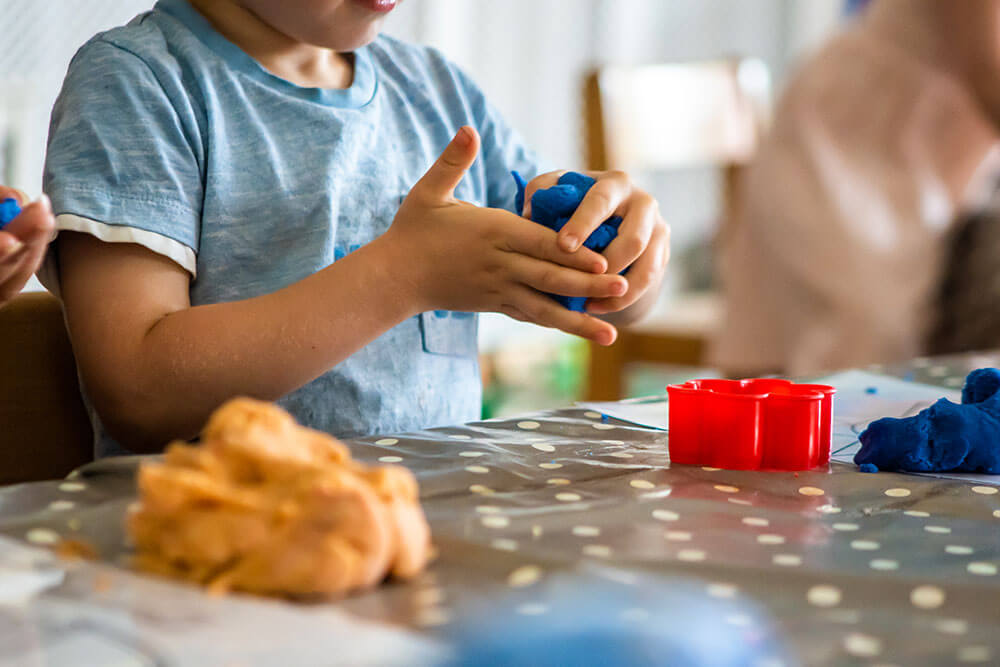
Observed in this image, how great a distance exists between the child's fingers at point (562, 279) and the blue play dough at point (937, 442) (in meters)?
0.16

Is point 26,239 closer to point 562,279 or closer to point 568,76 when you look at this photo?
point 562,279

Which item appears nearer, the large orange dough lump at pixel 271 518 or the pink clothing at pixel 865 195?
the large orange dough lump at pixel 271 518

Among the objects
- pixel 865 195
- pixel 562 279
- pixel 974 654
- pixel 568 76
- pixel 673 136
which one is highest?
pixel 568 76

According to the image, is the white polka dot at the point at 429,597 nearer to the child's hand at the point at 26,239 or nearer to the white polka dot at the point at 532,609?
the white polka dot at the point at 532,609

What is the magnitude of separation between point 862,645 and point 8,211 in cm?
46

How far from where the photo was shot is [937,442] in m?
0.57

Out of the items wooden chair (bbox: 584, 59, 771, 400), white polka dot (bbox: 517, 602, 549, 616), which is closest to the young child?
white polka dot (bbox: 517, 602, 549, 616)

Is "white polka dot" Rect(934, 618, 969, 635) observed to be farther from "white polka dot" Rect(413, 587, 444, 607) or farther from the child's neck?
the child's neck

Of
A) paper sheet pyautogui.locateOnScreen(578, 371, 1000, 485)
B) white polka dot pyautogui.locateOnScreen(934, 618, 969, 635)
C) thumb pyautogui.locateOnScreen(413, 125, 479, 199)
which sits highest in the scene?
thumb pyautogui.locateOnScreen(413, 125, 479, 199)

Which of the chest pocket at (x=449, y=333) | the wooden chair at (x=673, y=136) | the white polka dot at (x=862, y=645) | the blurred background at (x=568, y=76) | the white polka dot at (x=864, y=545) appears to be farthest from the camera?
the wooden chair at (x=673, y=136)

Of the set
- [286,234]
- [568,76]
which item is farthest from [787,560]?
[568,76]

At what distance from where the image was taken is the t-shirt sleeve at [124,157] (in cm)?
65

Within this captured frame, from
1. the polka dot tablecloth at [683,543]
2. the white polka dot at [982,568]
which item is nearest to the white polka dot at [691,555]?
the polka dot tablecloth at [683,543]

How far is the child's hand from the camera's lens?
0.51 m
